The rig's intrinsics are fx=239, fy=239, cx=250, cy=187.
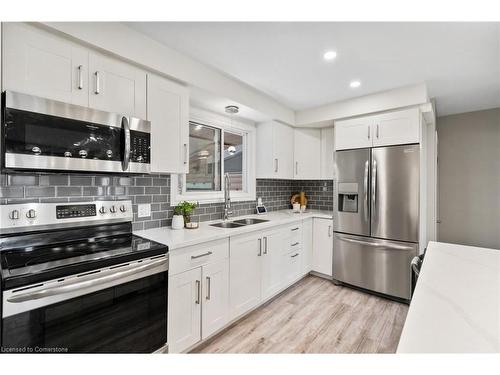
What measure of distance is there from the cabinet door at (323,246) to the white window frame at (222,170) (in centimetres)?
101

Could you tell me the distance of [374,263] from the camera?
9.31ft

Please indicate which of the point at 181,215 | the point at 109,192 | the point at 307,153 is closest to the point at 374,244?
the point at 307,153

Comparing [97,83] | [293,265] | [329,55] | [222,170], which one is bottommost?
[293,265]

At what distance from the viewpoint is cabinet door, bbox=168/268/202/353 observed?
1.65 meters

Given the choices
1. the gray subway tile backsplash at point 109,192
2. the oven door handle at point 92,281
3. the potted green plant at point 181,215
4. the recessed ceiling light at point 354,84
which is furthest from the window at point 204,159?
the recessed ceiling light at point 354,84

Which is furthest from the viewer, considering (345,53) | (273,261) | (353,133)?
(353,133)

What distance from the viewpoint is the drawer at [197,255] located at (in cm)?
168

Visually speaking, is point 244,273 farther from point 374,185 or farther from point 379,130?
point 379,130

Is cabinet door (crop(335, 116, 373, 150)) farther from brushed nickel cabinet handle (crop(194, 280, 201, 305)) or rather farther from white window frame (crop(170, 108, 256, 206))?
brushed nickel cabinet handle (crop(194, 280, 201, 305))

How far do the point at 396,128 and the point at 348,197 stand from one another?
0.95 meters

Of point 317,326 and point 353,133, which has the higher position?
point 353,133

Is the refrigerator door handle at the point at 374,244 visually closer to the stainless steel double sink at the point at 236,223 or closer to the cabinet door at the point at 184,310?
the stainless steel double sink at the point at 236,223
